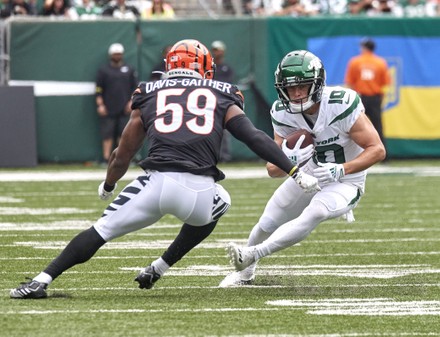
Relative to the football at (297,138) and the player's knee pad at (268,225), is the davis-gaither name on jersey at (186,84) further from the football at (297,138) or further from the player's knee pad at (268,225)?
the player's knee pad at (268,225)

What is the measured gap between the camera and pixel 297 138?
21.1 ft

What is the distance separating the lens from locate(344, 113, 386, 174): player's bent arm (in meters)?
6.44

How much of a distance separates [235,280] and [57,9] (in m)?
11.0

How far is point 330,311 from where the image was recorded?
18.4 feet

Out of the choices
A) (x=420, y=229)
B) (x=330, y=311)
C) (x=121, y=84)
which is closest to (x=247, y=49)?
(x=121, y=84)

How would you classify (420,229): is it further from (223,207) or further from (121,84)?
(121,84)

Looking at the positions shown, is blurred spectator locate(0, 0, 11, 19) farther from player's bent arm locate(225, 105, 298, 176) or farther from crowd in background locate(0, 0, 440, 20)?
player's bent arm locate(225, 105, 298, 176)

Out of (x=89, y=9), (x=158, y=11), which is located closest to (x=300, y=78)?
(x=158, y=11)

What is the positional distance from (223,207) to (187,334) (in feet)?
3.78

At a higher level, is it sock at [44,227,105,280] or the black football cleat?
sock at [44,227,105,280]

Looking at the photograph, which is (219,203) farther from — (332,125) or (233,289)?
(332,125)

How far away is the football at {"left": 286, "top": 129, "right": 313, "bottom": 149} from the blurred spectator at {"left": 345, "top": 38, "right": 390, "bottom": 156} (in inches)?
371

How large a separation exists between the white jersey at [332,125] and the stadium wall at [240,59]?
10124 millimetres

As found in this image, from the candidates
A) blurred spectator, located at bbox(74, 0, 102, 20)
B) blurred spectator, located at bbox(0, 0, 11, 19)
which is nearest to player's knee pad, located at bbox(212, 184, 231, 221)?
blurred spectator, located at bbox(0, 0, 11, 19)
